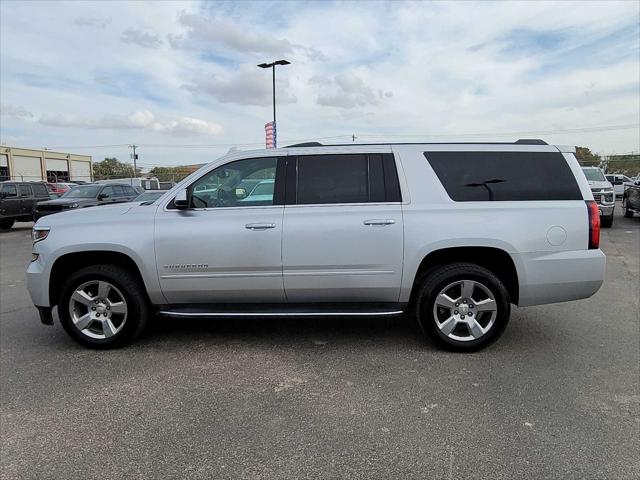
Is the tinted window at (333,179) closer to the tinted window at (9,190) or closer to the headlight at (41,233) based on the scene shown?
the headlight at (41,233)

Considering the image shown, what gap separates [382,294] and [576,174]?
2031 mm

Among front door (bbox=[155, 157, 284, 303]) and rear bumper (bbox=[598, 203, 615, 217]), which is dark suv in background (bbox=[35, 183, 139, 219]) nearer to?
front door (bbox=[155, 157, 284, 303])

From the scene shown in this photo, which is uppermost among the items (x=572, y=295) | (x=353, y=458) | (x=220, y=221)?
(x=220, y=221)

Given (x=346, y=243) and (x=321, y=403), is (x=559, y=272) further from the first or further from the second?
(x=321, y=403)

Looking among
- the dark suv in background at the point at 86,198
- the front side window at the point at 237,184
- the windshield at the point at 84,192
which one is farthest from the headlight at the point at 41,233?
the windshield at the point at 84,192

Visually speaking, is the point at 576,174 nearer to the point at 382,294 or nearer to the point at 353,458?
the point at 382,294

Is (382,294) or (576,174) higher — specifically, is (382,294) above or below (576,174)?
below

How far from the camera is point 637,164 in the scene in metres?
58.7

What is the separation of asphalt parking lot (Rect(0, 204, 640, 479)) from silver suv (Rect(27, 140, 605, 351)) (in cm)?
42

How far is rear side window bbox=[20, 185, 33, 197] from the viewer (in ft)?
59.2

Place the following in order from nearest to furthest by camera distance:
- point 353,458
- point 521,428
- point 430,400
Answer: point 353,458
point 521,428
point 430,400

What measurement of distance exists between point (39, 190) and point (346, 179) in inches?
715

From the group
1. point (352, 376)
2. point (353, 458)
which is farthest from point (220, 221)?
point (353, 458)

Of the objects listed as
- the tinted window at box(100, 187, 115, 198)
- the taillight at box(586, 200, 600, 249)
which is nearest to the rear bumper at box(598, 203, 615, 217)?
the taillight at box(586, 200, 600, 249)
